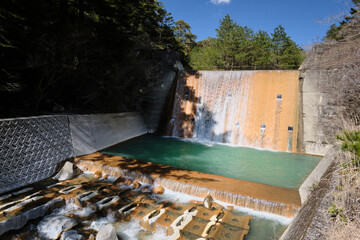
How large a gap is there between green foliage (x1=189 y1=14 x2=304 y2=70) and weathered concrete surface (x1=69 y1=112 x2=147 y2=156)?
1330cm

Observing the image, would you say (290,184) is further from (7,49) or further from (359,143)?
(7,49)

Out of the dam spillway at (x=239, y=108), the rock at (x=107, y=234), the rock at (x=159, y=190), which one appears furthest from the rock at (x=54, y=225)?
the dam spillway at (x=239, y=108)

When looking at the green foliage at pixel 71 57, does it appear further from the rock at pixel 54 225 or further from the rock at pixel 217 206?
the rock at pixel 217 206

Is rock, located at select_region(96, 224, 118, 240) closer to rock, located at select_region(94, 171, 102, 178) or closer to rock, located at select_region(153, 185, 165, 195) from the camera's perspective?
rock, located at select_region(153, 185, 165, 195)

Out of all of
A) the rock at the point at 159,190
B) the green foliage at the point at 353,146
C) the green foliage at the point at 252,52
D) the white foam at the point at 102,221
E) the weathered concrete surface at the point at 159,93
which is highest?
the green foliage at the point at 252,52

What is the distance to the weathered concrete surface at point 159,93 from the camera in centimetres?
1223

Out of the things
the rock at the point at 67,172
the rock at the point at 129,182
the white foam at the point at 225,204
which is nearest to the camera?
the white foam at the point at 225,204

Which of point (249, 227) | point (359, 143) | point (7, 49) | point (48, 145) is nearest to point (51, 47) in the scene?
point (7, 49)

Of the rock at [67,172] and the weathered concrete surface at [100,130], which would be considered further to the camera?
the weathered concrete surface at [100,130]

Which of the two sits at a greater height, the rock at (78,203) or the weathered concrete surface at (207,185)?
the weathered concrete surface at (207,185)

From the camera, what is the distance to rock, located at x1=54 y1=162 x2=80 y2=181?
5.56 meters

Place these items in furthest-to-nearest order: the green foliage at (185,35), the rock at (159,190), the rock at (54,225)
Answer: the green foliage at (185,35) < the rock at (159,190) < the rock at (54,225)

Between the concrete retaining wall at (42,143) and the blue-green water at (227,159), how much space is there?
3.26ft

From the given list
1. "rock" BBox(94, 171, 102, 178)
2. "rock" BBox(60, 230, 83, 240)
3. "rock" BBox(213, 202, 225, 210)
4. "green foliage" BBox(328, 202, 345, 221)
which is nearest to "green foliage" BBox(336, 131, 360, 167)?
"green foliage" BBox(328, 202, 345, 221)
